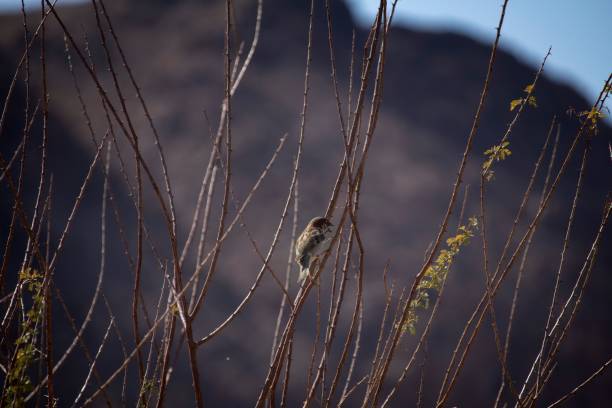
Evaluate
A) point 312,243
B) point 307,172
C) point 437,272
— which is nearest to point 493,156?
point 437,272

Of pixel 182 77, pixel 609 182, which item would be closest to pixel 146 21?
pixel 182 77

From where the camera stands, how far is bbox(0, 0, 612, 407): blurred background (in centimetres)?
1966

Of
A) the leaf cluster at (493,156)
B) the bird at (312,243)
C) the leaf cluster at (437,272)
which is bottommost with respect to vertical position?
the leaf cluster at (437,272)

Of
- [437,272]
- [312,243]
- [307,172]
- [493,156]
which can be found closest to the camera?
[493,156]

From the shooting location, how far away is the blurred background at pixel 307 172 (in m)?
19.7

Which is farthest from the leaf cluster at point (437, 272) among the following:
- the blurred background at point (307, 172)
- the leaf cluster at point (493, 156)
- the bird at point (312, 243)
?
the blurred background at point (307, 172)

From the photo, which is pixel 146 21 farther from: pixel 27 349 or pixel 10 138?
pixel 27 349

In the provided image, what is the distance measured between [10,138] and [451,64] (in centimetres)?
2304

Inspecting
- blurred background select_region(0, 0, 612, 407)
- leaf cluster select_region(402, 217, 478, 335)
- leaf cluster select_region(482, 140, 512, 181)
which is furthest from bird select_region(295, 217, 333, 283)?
blurred background select_region(0, 0, 612, 407)

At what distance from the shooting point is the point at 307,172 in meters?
24.5

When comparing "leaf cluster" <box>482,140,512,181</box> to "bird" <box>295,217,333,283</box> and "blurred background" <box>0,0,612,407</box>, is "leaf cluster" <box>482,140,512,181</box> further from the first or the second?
"blurred background" <box>0,0,612,407</box>

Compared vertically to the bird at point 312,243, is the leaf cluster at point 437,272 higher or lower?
lower

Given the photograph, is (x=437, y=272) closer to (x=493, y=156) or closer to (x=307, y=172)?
(x=493, y=156)

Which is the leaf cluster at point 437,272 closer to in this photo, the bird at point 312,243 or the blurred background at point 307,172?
the bird at point 312,243
